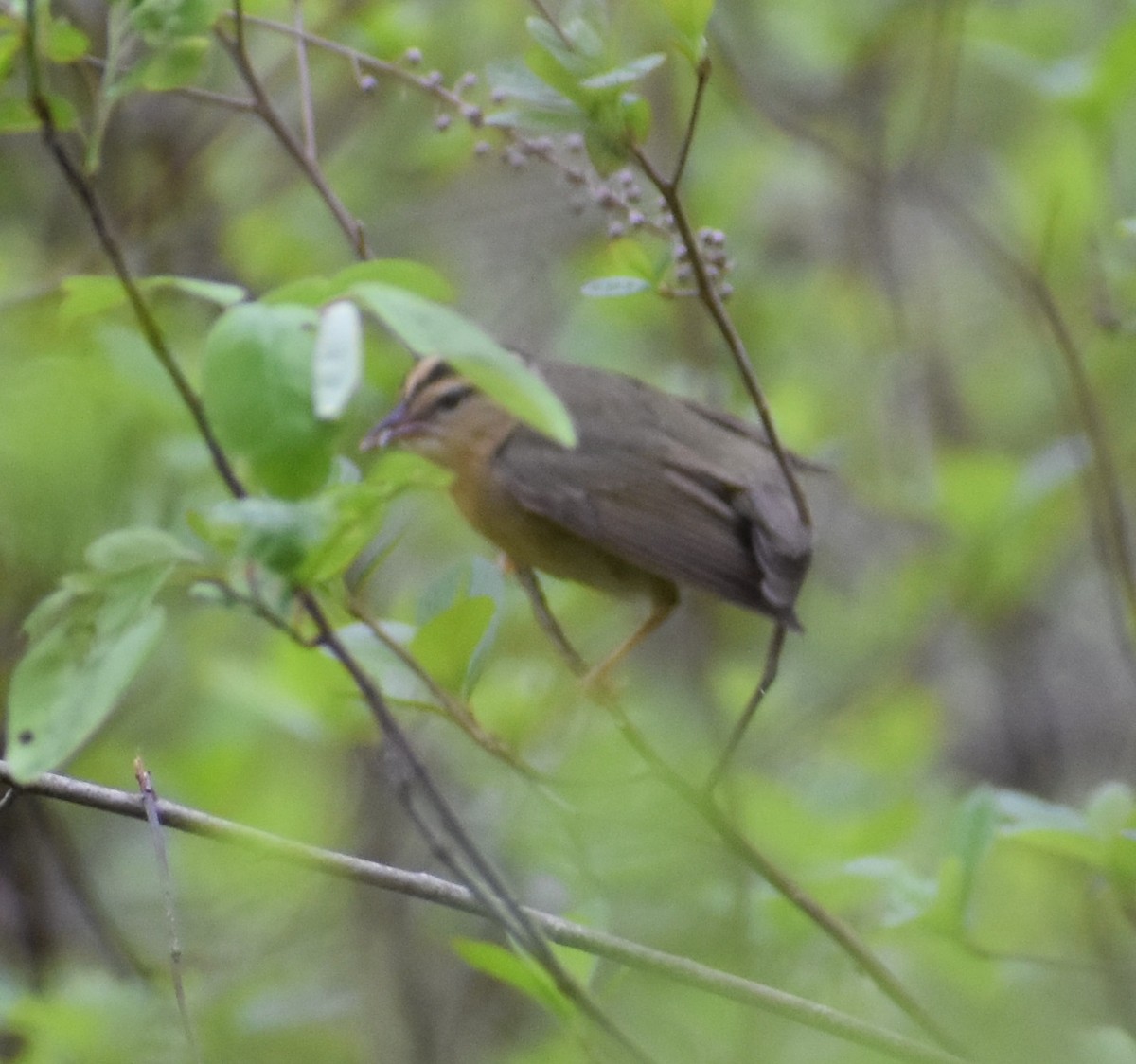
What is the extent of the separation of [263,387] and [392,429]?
63.9 inches

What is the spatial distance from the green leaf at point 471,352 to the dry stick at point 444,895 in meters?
0.65

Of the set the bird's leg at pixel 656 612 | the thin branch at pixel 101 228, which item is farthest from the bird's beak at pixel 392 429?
the thin branch at pixel 101 228

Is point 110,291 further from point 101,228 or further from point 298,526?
point 298,526

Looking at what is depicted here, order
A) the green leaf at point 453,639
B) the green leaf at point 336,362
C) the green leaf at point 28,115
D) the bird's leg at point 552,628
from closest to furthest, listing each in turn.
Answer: the green leaf at point 336,362
the green leaf at point 28,115
the green leaf at point 453,639
the bird's leg at point 552,628

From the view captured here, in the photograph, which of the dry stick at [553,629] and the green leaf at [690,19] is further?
the dry stick at [553,629]

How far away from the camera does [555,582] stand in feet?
9.57

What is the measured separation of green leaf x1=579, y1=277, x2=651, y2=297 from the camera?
1597 mm

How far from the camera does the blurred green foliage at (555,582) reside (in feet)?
4.91

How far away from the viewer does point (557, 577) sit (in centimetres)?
259

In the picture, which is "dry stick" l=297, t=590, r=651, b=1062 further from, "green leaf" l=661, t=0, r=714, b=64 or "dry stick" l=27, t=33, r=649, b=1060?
"green leaf" l=661, t=0, r=714, b=64

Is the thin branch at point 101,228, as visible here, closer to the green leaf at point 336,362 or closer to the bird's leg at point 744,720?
the green leaf at point 336,362

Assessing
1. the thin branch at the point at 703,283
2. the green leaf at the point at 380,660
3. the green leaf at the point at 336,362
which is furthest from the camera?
the green leaf at the point at 380,660

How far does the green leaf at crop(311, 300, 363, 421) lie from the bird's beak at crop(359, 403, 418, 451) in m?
1.59

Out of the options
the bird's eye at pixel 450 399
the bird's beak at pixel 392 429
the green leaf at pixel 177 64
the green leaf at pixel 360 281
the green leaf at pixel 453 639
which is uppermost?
the green leaf at pixel 177 64
